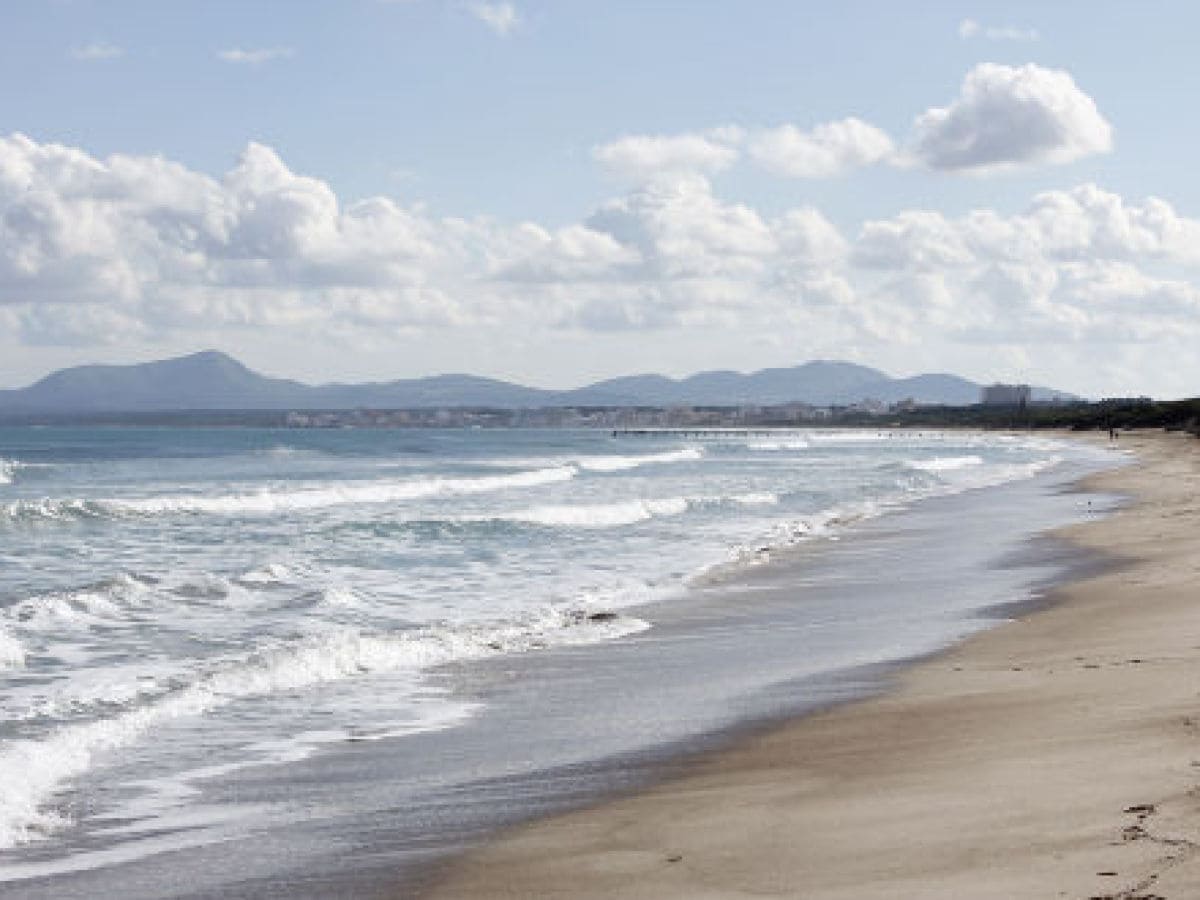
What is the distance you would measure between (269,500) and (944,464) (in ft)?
140

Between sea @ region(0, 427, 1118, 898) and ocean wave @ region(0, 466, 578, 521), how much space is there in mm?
544

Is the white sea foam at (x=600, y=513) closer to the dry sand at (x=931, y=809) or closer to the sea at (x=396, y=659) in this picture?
the sea at (x=396, y=659)

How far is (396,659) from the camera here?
15906 millimetres

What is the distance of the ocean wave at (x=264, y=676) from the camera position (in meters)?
9.73

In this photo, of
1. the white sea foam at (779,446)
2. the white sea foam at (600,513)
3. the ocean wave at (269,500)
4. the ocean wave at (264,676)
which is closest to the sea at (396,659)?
the ocean wave at (264,676)

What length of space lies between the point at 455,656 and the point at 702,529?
1999 cm

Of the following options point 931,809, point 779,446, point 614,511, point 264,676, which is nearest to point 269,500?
point 614,511

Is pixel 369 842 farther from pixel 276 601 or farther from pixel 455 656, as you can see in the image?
pixel 276 601

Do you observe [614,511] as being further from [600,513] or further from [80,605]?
[80,605]

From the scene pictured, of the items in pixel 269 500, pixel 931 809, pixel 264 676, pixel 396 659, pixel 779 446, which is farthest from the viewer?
pixel 779 446

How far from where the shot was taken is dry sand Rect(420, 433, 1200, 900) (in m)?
6.61

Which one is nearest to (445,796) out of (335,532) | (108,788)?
(108,788)

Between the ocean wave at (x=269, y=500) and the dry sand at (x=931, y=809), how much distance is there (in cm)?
3239

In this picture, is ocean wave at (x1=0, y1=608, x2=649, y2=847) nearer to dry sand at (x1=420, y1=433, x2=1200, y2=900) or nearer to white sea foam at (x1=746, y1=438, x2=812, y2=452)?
dry sand at (x1=420, y1=433, x2=1200, y2=900)
